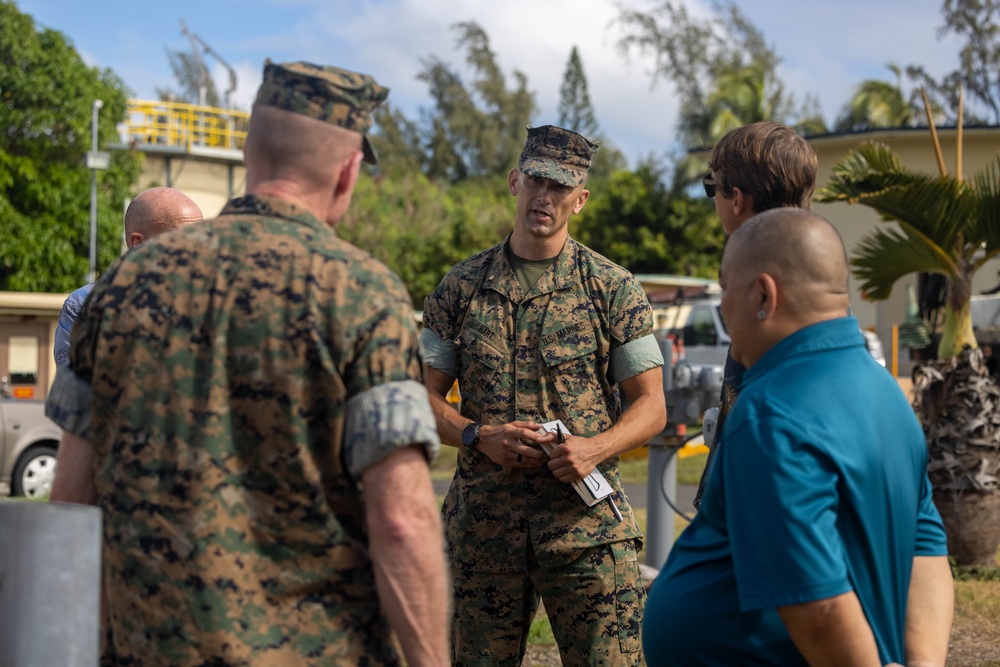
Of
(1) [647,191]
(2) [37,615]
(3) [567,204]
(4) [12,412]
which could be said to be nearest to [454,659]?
(3) [567,204]

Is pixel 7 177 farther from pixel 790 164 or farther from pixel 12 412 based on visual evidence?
pixel 790 164

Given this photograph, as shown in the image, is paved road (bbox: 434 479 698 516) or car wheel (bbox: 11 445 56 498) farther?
car wheel (bbox: 11 445 56 498)

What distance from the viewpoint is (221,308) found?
6.86ft

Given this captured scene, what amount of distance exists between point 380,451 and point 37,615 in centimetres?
63

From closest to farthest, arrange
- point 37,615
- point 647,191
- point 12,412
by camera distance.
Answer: point 37,615 → point 12,412 → point 647,191

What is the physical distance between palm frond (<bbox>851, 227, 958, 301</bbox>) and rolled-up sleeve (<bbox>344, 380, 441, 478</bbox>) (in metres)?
7.26

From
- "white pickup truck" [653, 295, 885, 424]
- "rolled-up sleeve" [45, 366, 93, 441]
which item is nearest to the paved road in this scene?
"white pickup truck" [653, 295, 885, 424]

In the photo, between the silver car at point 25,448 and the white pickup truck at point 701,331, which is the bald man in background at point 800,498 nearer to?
the silver car at point 25,448

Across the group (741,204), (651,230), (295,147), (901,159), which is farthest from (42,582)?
(651,230)

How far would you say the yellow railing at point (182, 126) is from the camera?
121ft

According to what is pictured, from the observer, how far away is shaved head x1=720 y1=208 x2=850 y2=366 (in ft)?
6.97

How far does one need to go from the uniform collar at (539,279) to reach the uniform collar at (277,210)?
170 centimetres

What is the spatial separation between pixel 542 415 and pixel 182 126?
37.2 m

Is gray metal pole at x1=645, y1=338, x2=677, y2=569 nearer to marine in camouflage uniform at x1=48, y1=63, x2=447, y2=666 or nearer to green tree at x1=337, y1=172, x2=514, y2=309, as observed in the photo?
marine in camouflage uniform at x1=48, y1=63, x2=447, y2=666
